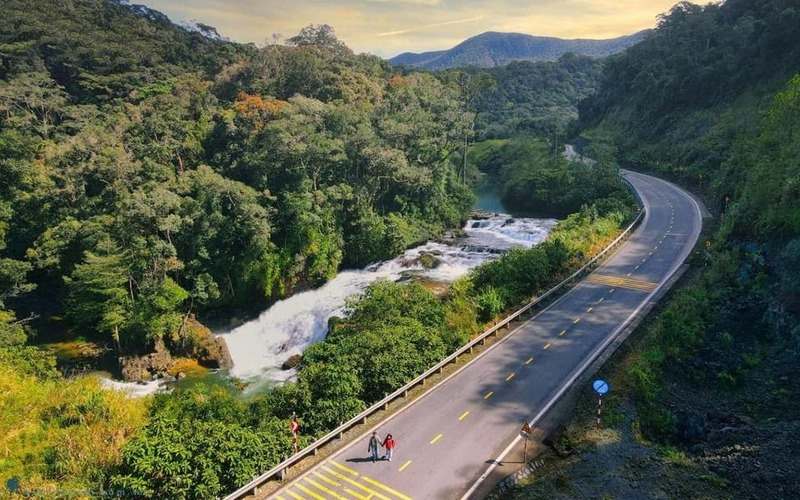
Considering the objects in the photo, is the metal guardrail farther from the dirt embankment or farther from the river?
the river

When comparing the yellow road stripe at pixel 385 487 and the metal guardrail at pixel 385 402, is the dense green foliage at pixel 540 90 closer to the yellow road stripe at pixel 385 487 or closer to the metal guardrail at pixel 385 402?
the metal guardrail at pixel 385 402

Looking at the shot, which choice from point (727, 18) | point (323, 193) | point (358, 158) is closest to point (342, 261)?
point (323, 193)

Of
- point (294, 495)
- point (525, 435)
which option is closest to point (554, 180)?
point (525, 435)

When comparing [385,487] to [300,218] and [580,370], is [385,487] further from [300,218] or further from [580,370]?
[300,218]

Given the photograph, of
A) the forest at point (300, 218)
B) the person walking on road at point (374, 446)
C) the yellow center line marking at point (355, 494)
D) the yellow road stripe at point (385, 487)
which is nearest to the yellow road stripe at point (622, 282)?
the forest at point (300, 218)

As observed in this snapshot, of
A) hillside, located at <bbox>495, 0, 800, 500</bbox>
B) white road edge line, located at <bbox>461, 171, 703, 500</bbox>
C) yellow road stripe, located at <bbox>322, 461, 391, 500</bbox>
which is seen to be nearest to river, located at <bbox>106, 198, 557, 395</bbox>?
yellow road stripe, located at <bbox>322, 461, 391, 500</bbox>
